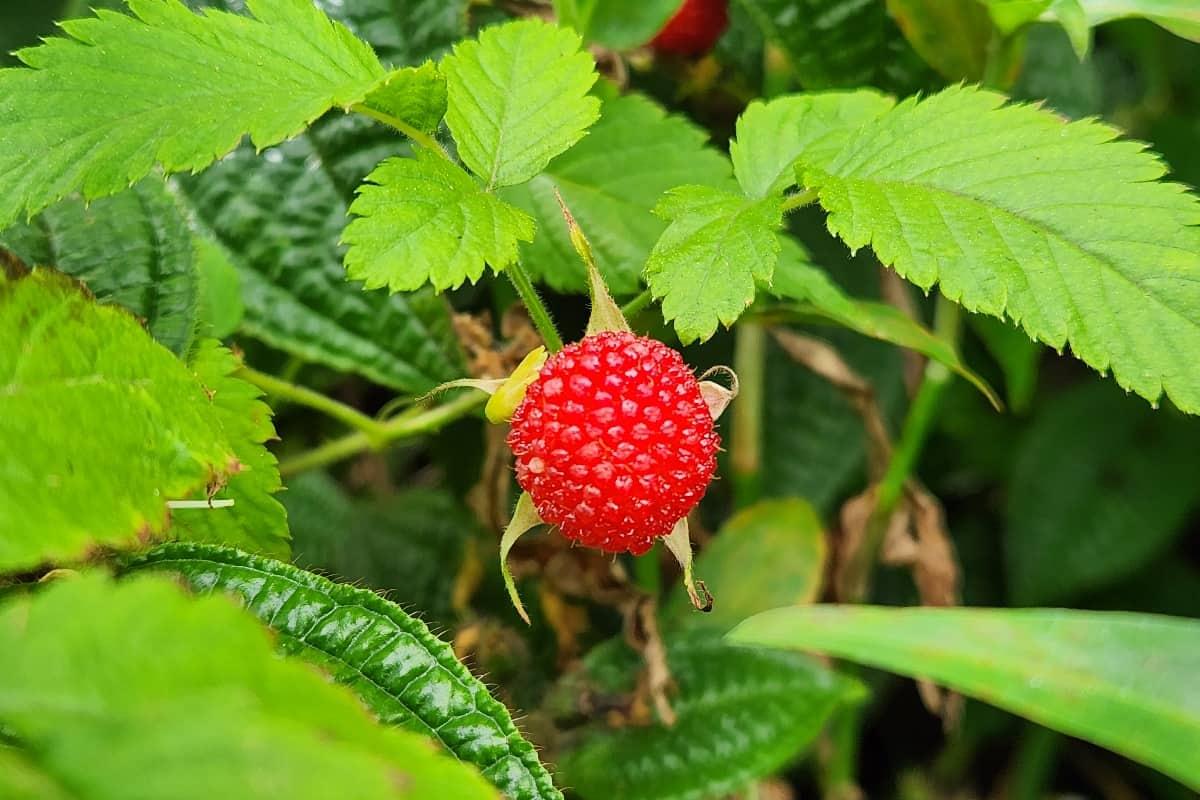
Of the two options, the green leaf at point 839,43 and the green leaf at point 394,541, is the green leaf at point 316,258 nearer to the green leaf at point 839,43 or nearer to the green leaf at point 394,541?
the green leaf at point 394,541

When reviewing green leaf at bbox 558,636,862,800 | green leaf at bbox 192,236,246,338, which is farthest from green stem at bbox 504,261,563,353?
green leaf at bbox 558,636,862,800

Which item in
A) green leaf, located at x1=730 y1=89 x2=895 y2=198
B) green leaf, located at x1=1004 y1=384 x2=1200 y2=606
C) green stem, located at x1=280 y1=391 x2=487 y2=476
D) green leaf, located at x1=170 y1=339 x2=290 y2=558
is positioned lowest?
green leaf, located at x1=1004 y1=384 x2=1200 y2=606

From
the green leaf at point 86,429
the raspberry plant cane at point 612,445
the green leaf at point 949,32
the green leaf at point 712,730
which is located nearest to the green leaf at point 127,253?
the green leaf at point 86,429

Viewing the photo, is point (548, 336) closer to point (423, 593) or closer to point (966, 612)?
point (966, 612)

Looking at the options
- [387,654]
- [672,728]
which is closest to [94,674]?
[387,654]

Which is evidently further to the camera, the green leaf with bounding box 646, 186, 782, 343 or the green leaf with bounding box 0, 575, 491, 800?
the green leaf with bounding box 646, 186, 782, 343

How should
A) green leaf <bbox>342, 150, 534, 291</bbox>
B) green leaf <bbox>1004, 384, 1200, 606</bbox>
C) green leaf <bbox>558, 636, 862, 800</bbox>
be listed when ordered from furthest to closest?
green leaf <bbox>1004, 384, 1200, 606</bbox>
green leaf <bbox>558, 636, 862, 800</bbox>
green leaf <bbox>342, 150, 534, 291</bbox>

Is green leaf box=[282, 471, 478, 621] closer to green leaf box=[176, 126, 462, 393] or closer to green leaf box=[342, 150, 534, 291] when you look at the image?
green leaf box=[176, 126, 462, 393]

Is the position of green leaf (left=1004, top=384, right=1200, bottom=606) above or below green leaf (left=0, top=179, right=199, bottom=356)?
below
